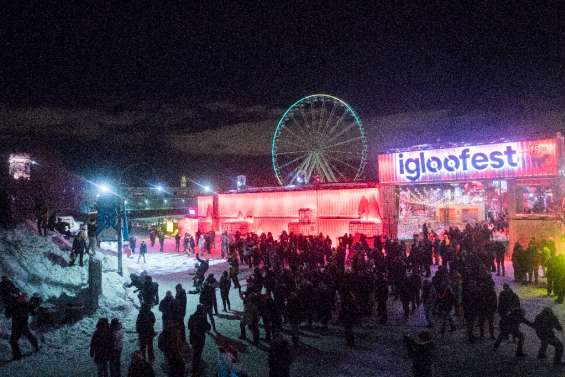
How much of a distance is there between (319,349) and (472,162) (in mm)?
13873

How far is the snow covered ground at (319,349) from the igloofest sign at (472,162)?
6.72 meters

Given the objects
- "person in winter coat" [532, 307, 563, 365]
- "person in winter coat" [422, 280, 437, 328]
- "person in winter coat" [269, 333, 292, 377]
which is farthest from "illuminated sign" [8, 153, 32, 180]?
"person in winter coat" [532, 307, 563, 365]

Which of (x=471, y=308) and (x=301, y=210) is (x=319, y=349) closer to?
(x=471, y=308)

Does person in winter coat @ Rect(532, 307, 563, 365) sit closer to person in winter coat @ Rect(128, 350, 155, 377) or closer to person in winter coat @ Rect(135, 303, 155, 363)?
person in winter coat @ Rect(128, 350, 155, 377)

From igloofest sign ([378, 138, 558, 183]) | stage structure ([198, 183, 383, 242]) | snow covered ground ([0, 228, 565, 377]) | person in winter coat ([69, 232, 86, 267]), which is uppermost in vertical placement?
igloofest sign ([378, 138, 558, 183])

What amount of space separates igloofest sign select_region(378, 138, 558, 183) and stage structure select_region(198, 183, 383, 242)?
1.76m

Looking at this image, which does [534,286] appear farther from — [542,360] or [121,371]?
[121,371]

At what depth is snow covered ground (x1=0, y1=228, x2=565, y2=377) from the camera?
25.7 feet

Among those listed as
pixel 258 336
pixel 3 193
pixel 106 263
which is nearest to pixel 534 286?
pixel 258 336

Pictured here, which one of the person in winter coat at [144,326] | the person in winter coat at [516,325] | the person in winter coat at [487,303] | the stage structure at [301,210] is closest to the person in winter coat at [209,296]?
the person in winter coat at [144,326]

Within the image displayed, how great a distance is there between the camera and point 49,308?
11.0 m

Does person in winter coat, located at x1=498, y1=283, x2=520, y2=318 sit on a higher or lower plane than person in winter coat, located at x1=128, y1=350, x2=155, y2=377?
higher

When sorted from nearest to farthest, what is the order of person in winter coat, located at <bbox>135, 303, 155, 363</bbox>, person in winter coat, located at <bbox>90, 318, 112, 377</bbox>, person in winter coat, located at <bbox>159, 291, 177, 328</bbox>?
A: person in winter coat, located at <bbox>90, 318, 112, 377</bbox>, person in winter coat, located at <bbox>135, 303, 155, 363</bbox>, person in winter coat, located at <bbox>159, 291, 177, 328</bbox>

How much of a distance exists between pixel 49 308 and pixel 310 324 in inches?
260
